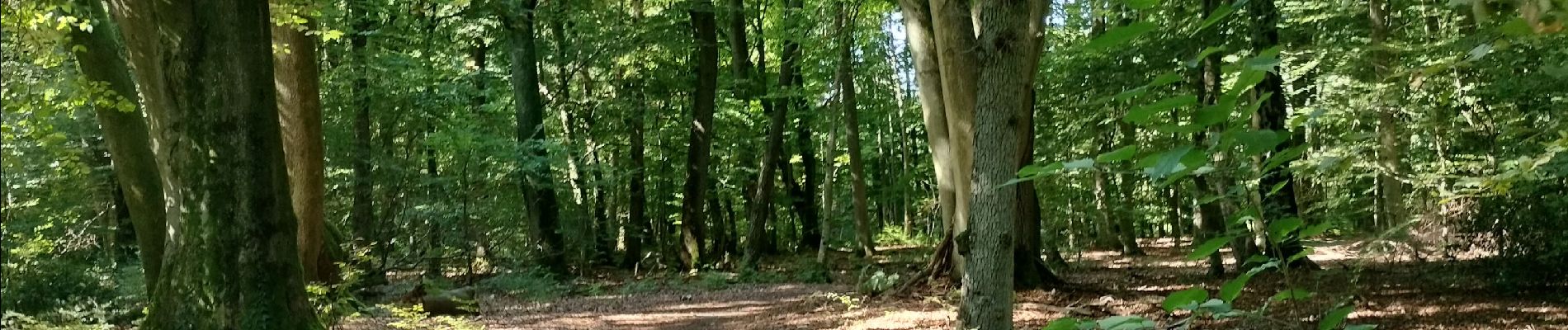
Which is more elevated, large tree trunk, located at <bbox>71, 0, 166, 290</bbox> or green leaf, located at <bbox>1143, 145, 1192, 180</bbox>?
large tree trunk, located at <bbox>71, 0, 166, 290</bbox>

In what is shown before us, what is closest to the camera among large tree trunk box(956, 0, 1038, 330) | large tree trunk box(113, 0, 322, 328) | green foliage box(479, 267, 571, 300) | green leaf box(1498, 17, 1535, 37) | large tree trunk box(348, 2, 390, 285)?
green leaf box(1498, 17, 1535, 37)

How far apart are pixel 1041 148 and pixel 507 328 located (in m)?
10.3

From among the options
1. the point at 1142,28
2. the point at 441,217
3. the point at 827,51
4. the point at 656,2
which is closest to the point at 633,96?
the point at 656,2

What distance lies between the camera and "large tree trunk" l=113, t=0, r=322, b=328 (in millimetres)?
5449

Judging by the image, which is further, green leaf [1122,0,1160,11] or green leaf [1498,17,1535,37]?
green leaf [1122,0,1160,11]

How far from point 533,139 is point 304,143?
6632mm

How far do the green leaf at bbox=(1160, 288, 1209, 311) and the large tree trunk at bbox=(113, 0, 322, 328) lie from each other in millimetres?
5469

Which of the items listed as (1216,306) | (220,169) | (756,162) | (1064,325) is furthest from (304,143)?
(756,162)

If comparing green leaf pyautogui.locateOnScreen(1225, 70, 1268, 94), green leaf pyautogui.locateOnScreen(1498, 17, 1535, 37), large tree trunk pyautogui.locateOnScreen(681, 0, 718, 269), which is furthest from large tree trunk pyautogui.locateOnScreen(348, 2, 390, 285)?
green leaf pyautogui.locateOnScreen(1498, 17, 1535, 37)

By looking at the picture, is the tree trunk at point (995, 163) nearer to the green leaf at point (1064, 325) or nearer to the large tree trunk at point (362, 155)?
the green leaf at point (1064, 325)

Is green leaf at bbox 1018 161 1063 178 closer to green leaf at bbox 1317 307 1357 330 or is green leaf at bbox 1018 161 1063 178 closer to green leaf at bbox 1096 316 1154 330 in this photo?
green leaf at bbox 1096 316 1154 330

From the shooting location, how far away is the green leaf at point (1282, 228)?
151 cm

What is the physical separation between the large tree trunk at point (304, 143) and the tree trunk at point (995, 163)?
824 centimetres

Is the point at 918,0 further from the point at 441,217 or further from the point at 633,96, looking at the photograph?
the point at 633,96
